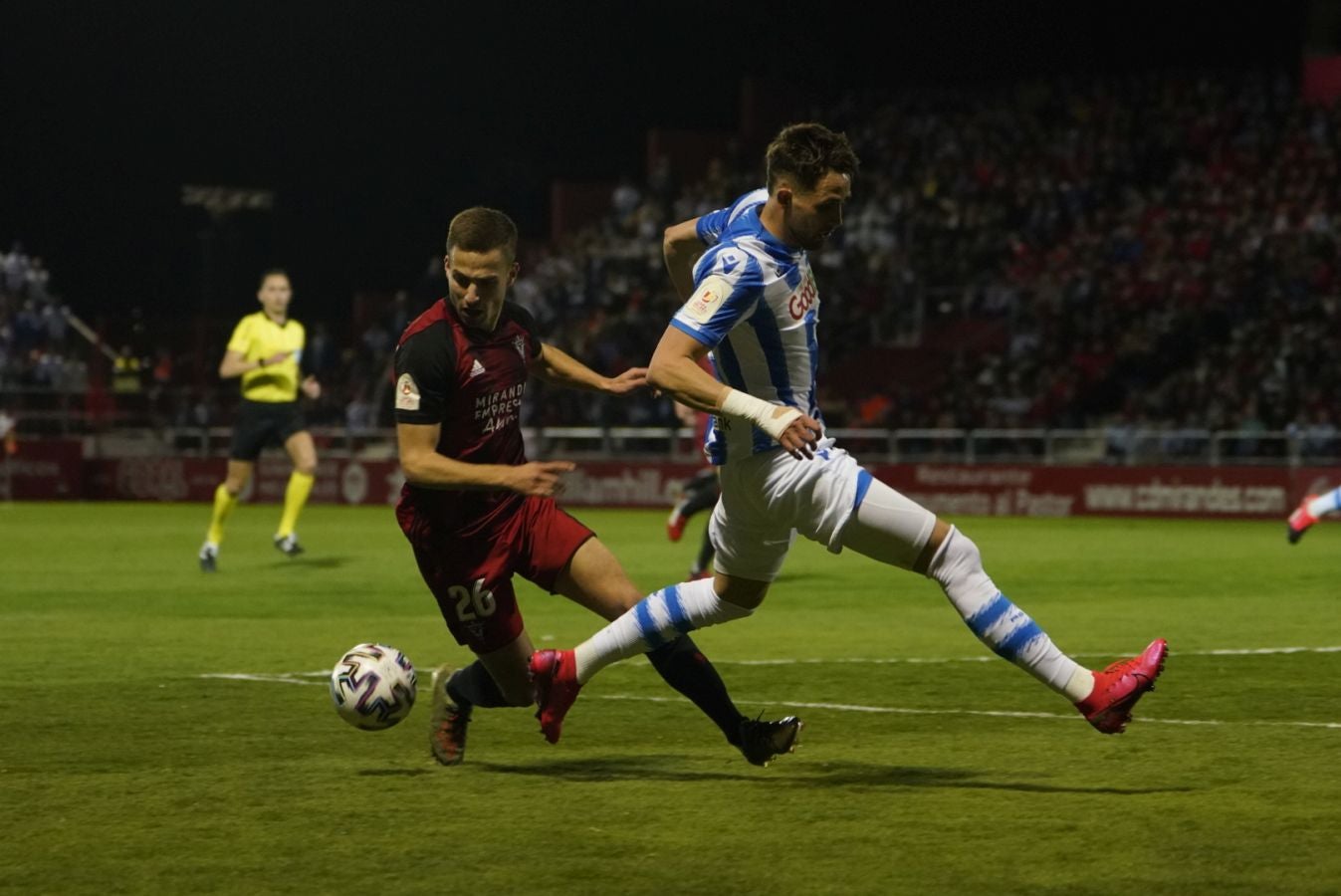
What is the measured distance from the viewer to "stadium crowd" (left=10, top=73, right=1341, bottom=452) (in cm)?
3041

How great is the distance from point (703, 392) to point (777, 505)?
539 mm

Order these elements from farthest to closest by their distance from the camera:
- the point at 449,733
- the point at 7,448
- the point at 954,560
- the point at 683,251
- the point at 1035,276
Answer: the point at 7,448
the point at 1035,276
the point at 683,251
the point at 449,733
the point at 954,560

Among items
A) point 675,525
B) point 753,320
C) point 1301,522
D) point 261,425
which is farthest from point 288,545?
point 753,320

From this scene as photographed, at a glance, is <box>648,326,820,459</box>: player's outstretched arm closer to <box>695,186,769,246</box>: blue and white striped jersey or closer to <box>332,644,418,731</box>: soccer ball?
<box>695,186,769,246</box>: blue and white striped jersey

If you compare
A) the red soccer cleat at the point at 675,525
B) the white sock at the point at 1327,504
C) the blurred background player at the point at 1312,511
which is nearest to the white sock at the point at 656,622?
the red soccer cleat at the point at 675,525

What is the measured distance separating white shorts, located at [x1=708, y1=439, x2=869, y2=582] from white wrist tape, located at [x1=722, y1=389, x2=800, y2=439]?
0.87 ft

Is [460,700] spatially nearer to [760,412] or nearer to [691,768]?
[691,768]

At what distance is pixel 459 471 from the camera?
22.5ft

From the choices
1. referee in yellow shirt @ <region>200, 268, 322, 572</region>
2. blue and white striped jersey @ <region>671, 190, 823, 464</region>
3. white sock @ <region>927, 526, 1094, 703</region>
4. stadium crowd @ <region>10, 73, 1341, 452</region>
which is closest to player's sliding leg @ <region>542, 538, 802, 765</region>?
blue and white striped jersey @ <region>671, 190, 823, 464</region>

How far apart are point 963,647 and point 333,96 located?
118 ft

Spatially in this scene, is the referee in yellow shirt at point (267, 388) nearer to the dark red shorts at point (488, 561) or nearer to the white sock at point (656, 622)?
the dark red shorts at point (488, 561)

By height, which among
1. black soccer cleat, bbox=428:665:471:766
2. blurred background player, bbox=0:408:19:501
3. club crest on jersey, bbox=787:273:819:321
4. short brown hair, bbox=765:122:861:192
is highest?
short brown hair, bbox=765:122:861:192

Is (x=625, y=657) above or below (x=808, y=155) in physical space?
below

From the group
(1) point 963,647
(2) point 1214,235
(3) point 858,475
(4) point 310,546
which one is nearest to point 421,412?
(3) point 858,475
